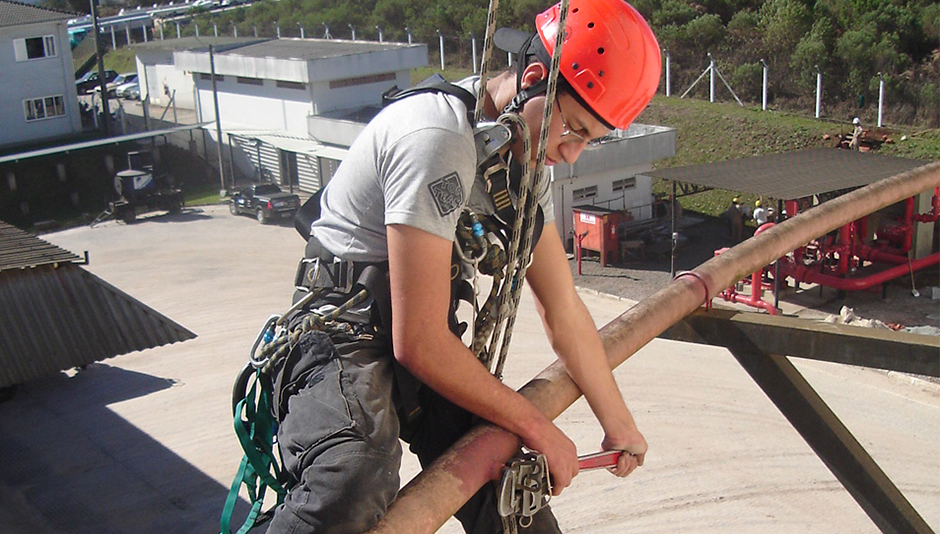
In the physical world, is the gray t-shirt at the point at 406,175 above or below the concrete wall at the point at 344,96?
above

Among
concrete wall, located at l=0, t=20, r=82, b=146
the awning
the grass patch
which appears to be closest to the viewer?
the grass patch

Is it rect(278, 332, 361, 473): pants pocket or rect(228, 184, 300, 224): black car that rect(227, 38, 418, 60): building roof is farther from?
rect(278, 332, 361, 473): pants pocket

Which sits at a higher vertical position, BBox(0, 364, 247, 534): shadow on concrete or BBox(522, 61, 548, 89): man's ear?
BBox(522, 61, 548, 89): man's ear

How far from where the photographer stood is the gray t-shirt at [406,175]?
2.10 meters

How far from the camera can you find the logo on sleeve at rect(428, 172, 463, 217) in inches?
82.4

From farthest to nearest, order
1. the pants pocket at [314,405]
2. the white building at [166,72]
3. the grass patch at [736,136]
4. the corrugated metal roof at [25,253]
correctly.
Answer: the white building at [166,72], the grass patch at [736,136], the corrugated metal roof at [25,253], the pants pocket at [314,405]

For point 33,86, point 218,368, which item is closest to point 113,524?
point 218,368

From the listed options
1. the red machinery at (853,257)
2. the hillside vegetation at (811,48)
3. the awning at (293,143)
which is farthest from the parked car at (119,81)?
the red machinery at (853,257)

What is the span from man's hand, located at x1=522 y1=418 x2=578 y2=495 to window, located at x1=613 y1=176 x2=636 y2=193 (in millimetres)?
21773

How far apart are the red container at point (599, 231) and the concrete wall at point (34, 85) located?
84.6ft

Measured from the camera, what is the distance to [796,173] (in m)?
18.6

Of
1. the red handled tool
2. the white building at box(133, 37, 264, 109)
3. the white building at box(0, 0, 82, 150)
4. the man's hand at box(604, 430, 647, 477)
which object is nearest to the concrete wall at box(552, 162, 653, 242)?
the man's hand at box(604, 430, 647, 477)

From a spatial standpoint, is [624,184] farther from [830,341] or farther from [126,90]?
[126,90]

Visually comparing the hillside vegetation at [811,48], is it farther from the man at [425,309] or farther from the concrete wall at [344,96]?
the man at [425,309]
